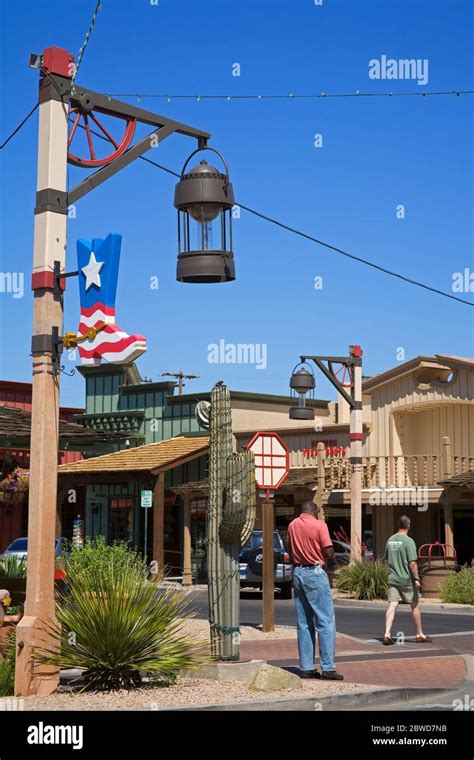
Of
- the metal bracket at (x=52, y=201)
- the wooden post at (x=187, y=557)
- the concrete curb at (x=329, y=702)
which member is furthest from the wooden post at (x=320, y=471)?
the metal bracket at (x=52, y=201)

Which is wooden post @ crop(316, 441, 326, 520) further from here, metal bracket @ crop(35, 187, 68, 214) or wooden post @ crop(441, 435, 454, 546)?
metal bracket @ crop(35, 187, 68, 214)

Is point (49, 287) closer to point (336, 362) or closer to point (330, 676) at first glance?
point (330, 676)

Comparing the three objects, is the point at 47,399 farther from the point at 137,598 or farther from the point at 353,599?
the point at 353,599

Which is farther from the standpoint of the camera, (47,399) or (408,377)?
(408,377)

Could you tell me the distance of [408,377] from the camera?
1426 inches

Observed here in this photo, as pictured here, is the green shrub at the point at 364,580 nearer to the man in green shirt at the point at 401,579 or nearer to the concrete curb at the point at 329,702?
the man in green shirt at the point at 401,579

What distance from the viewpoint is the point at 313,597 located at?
11969 millimetres

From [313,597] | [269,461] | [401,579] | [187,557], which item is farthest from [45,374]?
[187,557]

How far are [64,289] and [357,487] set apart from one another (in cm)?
1821

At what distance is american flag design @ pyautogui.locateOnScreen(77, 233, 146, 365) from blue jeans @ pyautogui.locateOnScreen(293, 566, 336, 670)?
10.1 feet

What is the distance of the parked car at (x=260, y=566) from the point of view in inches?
1099

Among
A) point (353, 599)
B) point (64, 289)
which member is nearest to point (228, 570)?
point (64, 289)

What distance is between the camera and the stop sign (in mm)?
19047

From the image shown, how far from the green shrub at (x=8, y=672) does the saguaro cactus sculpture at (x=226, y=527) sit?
77.5 inches
